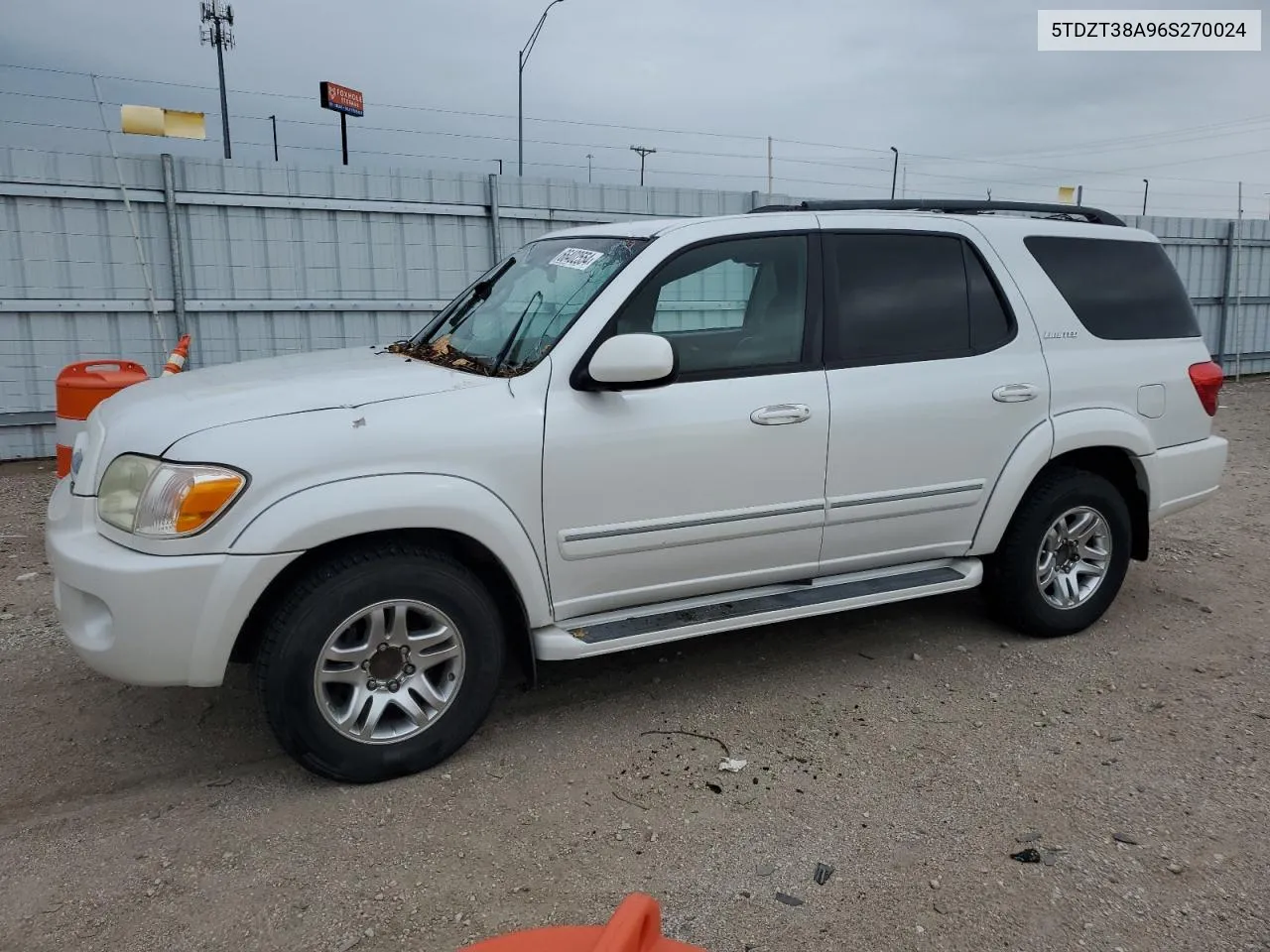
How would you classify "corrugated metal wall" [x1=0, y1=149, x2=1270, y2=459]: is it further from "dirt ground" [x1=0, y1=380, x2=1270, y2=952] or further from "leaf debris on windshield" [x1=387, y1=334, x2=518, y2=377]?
"leaf debris on windshield" [x1=387, y1=334, x2=518, y2=377]

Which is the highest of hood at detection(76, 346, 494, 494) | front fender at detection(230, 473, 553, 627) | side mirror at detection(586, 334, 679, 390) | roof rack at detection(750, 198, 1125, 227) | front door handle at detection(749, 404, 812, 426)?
roof rack at detection(750, 198, 1125, 227)

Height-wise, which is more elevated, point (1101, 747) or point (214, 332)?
point (214, 332)

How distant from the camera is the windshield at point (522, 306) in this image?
3.51 m

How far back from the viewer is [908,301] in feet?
13.1

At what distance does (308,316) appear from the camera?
366 inches

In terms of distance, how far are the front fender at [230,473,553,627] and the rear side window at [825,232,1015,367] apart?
1484mm

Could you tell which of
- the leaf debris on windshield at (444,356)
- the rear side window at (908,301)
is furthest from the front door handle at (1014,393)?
the leaf debris on windshield at (444,356)

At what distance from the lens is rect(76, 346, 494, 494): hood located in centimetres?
300

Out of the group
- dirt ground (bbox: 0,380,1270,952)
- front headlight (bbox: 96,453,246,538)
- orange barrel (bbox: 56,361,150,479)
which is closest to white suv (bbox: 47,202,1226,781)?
→ front headlight (bbox: 96,453,246,538)

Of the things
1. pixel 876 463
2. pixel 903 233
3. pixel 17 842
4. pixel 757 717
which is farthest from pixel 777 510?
pixel 17 842

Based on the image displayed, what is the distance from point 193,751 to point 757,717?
2.06 meters

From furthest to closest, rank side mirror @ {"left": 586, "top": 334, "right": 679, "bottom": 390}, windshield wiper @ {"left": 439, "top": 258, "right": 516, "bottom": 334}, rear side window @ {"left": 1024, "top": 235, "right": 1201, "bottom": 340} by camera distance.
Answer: rear side window @ {"left": 1024, "top": 235, "right": 1201, "bottom": 340} < windshield wiper @ {"left": 439, "top": 258, "right": 516, "bottom": 334} < side mirror @ {"left": 586, "top": 334, "right": 679, "bottom": 390}

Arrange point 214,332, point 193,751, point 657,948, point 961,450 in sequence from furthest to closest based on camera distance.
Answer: point 214,332, point 961,450, point 193,751, point 657,948

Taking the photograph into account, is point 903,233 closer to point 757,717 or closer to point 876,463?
point 876,463
